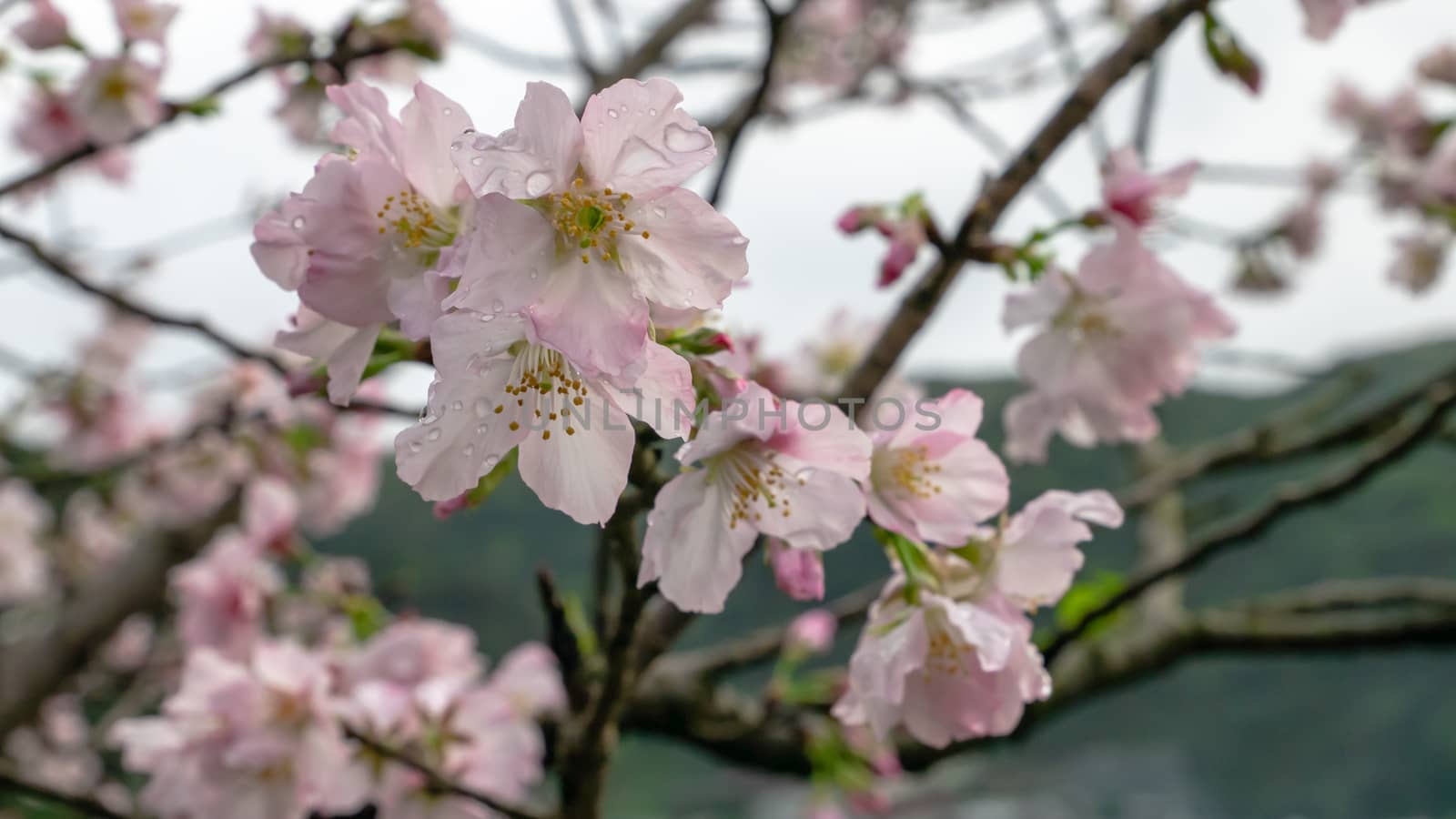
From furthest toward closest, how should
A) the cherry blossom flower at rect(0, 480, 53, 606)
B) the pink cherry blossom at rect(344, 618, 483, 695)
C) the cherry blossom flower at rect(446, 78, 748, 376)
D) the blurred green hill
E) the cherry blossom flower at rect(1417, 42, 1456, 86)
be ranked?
the blurred green hill < the cherry blossom flower at rect(0, 480, 53, 606) < the cherry blossom flower at rect(1417, 42, 1456, 86) < the pink cherry blossom at rect(344, 618, 483, 695) < the cherry blossom flower at rect(446, 78, 748, 376)

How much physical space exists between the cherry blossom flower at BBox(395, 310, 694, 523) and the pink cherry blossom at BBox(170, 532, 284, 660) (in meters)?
1.14

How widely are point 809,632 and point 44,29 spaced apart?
1473mm

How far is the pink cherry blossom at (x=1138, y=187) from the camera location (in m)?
0.76

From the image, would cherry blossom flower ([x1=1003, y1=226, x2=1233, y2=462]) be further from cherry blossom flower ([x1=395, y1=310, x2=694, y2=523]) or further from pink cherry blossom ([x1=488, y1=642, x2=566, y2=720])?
pink cherry blossom ([x1=488, y1=642, x2=566, y2=720])

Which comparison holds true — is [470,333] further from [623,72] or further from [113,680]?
[113,680]

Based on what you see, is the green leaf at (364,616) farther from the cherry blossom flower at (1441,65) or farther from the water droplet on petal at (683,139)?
the cherry blossom flower at (1441,65)

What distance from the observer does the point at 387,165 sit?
1.66 ft

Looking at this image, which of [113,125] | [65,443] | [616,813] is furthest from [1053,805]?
[113,125]

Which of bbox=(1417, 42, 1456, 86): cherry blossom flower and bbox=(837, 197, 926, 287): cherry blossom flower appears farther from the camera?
bbox=(1417, 42, 1456, 86): cherry blossom flower

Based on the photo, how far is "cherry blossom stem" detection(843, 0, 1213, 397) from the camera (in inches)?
29.5

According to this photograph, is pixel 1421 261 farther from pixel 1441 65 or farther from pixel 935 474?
pixel 935 474

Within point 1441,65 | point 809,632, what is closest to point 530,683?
point 809,632

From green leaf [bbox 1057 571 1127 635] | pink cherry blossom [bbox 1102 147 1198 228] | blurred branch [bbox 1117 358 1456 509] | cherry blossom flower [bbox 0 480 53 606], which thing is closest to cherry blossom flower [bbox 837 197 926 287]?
pink cherry blossom [bbox 1102 147 1198 228]

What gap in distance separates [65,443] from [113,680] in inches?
35.1
